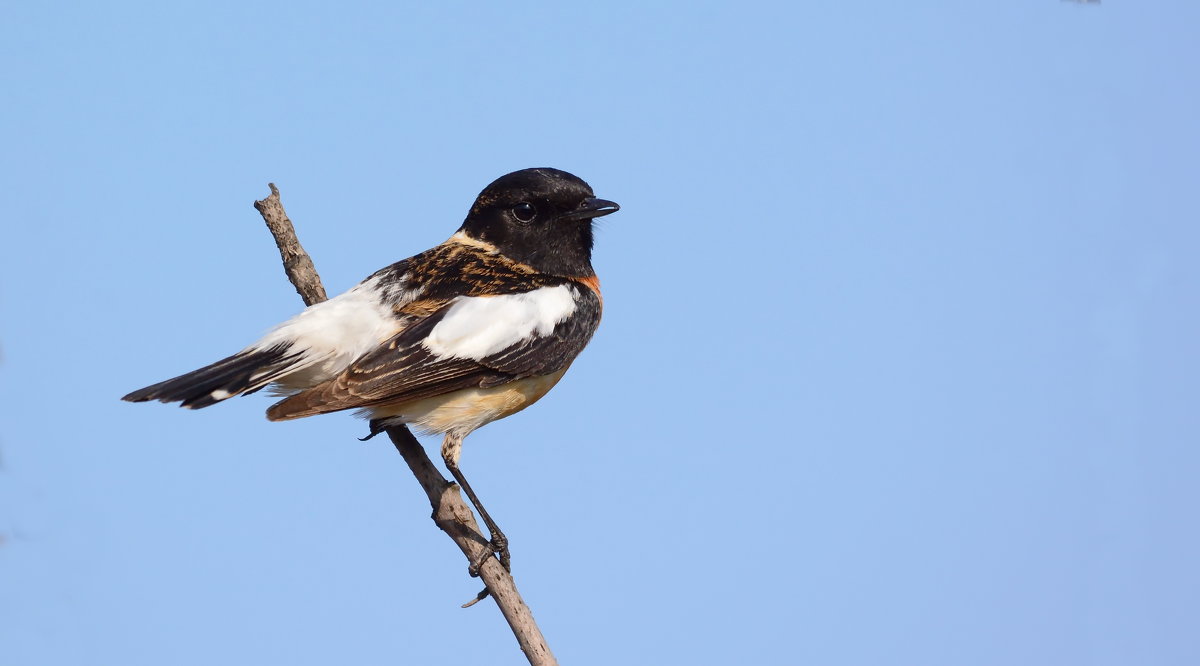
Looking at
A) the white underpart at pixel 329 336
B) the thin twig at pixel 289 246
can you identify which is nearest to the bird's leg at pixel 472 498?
the white underpart at pixel 329 336

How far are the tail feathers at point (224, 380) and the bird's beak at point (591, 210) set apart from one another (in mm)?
2030

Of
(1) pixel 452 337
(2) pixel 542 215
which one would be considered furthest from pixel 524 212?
(1) pixel 452 337

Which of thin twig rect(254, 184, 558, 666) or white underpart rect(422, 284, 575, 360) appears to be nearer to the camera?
thin twig rect(254, 184, 558, 666)

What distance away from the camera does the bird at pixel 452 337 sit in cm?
584

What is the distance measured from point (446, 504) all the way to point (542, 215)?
80.0 inches

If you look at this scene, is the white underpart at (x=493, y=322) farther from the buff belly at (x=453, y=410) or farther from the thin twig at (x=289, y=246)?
the thin twig at (x=289, y=246)

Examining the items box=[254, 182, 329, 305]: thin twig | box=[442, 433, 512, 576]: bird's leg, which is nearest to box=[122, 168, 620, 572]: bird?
box=[442, 433, 512, 576]: bird's leg

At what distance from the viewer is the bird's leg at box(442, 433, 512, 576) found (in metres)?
6.14

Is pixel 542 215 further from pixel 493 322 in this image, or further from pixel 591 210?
pixel 493 322

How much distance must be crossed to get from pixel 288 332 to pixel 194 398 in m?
0.67

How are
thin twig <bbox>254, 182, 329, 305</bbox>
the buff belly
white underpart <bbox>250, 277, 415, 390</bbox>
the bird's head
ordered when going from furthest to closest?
the bird's head → thin twig <bbox>254, 182, 329, 305</bbox> → the buff belly → white underpart <bbox>250, 277, 415, 390</bbox>

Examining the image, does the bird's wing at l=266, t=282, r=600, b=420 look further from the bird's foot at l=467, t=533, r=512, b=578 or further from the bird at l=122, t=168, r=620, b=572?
the bird's foot at l=467, t=533, r=512, b=578

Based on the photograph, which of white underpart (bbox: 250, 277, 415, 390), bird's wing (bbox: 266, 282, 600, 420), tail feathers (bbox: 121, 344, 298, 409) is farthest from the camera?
white underpart (bbox: 250, 277, 415, 390)

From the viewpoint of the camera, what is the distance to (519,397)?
6461mm
